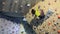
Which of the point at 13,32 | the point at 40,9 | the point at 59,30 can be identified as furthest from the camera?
the point at 13,32

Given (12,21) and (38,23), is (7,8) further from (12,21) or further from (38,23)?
(38,23)

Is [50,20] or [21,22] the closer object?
[50,20]

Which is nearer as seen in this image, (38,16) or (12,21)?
(38,16)

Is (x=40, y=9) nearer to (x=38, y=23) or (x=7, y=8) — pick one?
(x=38, y=23)

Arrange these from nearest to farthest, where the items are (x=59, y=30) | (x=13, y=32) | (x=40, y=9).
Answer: (x=59, y=30) < (x=40, y=9) < (x=13, y=32)

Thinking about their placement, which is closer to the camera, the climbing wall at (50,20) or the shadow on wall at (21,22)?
the climbing wall at (50,20)

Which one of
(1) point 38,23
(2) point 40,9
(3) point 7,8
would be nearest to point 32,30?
(1) point 38,23

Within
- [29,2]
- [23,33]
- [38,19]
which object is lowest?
[23,33]

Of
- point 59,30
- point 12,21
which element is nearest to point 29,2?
point 12,21

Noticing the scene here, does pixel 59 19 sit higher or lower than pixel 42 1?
lower

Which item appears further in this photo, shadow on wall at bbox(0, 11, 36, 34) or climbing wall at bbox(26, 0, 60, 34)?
shadow on wall at bbox(0, 11, 36, 34)
